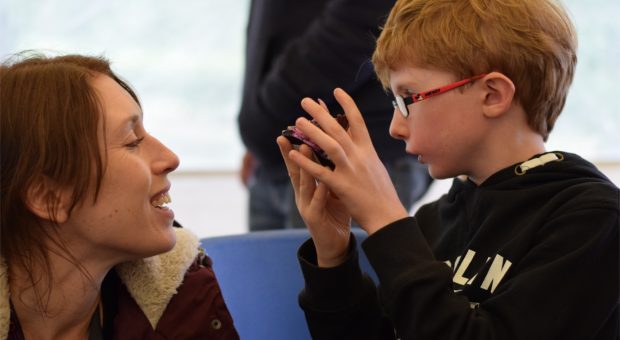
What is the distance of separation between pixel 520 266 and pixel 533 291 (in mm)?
64

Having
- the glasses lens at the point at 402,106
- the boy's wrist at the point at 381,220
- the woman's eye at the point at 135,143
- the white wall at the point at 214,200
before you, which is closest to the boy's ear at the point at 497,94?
the glasses lens at the point at 402,106

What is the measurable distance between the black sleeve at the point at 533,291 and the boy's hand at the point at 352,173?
0.19 ft

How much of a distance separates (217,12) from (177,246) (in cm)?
276

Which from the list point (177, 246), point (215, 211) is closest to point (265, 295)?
point (177, 246)

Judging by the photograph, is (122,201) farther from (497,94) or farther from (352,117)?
(497,94)

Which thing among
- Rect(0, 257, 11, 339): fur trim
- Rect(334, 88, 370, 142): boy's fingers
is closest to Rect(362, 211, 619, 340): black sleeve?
Rect(334, 88, 370, 142): boy's fingers

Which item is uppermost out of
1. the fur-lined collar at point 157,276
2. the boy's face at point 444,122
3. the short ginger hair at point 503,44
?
the short ginger hair at point 503,44

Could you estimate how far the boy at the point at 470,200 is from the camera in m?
1.03

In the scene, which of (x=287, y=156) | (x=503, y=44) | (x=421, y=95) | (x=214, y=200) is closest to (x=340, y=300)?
(x=287, y=156)

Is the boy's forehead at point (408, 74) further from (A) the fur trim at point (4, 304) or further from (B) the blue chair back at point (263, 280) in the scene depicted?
(A) the fur trim at point (4, 304)

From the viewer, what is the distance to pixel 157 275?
4.10 feet

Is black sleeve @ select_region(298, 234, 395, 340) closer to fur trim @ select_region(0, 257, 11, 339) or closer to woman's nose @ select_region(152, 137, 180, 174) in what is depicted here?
woman's nose @ select_region(152, 137, 180, 174)

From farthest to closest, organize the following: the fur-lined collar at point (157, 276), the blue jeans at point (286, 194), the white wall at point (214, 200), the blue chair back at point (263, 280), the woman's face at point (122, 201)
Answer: the white wall at point (214, 200) < the blue jeans at point (286, 194) < the blue chair back at point (263, 280) < the fur-lined collar at point (157, 276) < the woman's face at point (122, 201)

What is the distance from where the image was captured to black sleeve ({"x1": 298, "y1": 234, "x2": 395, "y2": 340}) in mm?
1237
